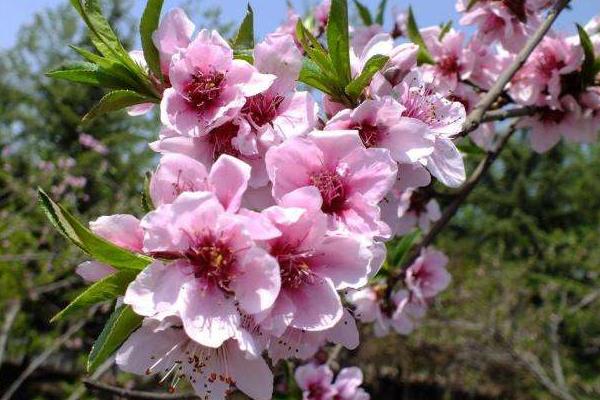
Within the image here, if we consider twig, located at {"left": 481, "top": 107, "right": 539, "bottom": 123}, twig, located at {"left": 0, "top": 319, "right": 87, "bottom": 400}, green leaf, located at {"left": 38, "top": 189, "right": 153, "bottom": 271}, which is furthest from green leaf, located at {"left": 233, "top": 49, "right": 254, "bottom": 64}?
twig, located at {"left": 0, "top": 319, "right": 87, "bottom": 400}

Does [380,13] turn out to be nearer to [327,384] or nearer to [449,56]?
[449,56]

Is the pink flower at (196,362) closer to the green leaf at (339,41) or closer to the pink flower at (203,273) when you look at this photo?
the pink flower at (203,273)

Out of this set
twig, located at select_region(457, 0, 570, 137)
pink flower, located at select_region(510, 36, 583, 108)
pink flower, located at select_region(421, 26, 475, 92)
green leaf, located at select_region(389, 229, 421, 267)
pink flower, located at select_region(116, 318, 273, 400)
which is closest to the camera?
pink flower, located at select_region(116, 318, 273, 400)

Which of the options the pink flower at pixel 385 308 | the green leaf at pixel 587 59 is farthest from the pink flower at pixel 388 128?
the pink flower at pixel 385 308

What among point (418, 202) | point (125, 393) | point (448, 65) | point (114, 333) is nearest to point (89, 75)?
point (114, 333)

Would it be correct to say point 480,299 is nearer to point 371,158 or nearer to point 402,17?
point 402,17

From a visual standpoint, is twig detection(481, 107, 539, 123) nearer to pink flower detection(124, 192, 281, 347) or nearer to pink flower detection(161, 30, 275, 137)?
pink flower detection(161, 30, 275, 137)

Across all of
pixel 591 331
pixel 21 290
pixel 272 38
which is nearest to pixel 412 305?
pixel 272 38
